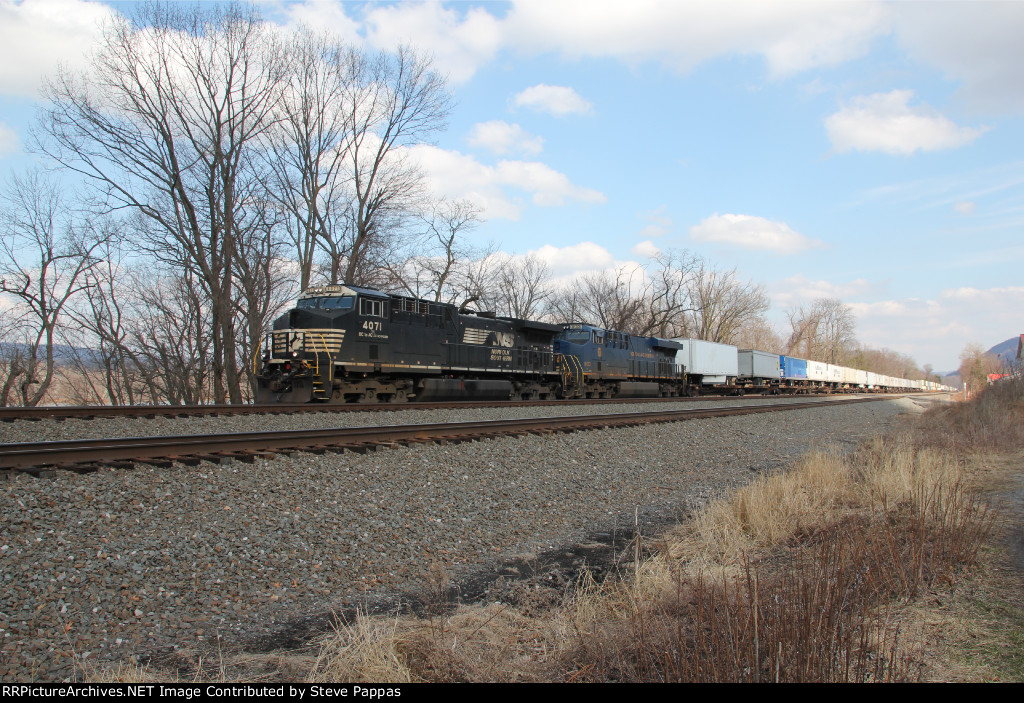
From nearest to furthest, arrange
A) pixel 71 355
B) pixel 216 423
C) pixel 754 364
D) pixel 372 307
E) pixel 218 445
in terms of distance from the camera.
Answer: pixel 218 445 → pixel 216 423 → pixel 372 307 → pixel 71 355 → pixel 754 364

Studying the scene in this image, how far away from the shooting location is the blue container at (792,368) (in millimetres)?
45566

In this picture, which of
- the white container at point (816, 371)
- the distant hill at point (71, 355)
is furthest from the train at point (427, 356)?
the white container at point (816, 371)

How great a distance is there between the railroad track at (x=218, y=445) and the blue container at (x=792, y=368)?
39258mm

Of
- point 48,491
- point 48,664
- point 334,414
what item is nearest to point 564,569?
point 48,664

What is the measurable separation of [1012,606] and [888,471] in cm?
393

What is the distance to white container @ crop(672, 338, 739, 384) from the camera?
36156mm

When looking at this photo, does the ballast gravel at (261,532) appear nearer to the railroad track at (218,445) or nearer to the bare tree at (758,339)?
the railroad track at (218,445)

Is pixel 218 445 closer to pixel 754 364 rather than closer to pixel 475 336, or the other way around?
pixel 475 336

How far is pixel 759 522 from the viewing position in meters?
5.97

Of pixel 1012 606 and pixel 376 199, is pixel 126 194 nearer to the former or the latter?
pixel 376 199

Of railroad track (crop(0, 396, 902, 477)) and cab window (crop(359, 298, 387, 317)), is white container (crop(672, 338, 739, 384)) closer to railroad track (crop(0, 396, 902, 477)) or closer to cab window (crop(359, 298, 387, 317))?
cab window (crop(359, 298, 387, 317))

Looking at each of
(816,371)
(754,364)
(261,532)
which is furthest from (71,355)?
(816,371)

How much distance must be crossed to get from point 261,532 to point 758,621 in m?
3.84

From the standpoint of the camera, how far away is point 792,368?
47594 millimetres
